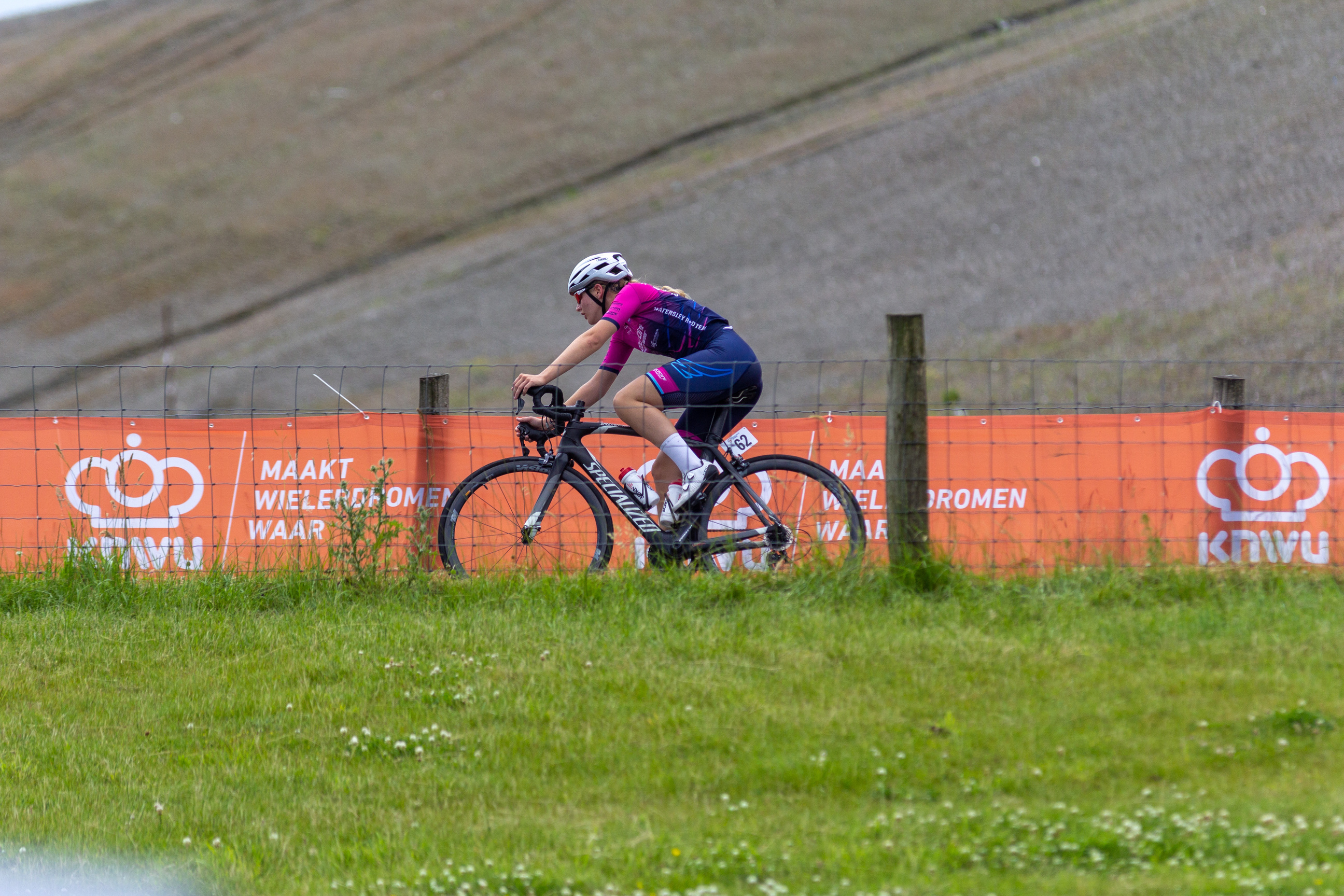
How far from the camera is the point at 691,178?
149 feet

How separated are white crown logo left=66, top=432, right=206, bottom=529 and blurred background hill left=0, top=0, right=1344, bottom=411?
17337 mm

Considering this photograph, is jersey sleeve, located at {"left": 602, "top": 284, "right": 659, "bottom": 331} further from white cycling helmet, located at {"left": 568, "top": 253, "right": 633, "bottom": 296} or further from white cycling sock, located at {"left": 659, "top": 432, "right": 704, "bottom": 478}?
white cycling sock, located at {"left": 659, "top": 432, "right": 704, "bottom": 478}

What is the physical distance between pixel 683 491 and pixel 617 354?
0.89 meters

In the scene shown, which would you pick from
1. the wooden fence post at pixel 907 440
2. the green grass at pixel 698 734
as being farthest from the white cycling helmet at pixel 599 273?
the green grass at pixel 698 734

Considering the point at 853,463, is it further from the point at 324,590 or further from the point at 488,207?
the point at 488,207

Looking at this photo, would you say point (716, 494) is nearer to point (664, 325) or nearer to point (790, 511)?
point (790, 511)

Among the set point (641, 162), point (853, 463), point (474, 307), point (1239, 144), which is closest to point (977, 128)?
point (1239, 144)

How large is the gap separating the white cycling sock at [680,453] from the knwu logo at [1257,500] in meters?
3.27

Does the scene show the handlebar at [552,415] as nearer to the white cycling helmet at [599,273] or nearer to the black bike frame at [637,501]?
the black bike frame at [637,501]

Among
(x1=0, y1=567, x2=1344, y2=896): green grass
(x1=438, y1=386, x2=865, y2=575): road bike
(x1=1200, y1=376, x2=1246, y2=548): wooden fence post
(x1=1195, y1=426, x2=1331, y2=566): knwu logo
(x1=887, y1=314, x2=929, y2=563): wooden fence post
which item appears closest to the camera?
(x1=0, y1=567, x2=1344, y2=896): green grass

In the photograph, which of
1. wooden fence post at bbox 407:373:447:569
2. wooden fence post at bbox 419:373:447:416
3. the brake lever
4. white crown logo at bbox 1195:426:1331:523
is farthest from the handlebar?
white crown logo at bbox 1195:426:1331:523

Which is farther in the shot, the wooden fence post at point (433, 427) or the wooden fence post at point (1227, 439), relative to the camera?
the wooden fence post at point (433, 427)

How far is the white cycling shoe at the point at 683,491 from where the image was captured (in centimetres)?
729

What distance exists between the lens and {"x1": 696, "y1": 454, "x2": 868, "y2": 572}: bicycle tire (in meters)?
7.30
